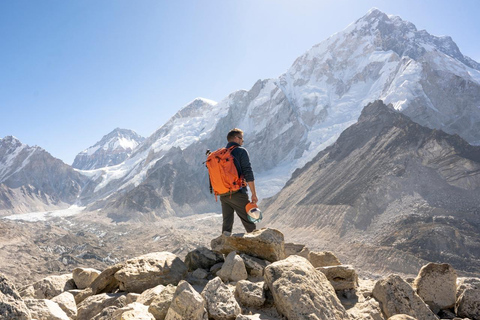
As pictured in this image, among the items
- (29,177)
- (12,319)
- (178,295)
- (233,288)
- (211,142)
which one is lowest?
(233,288)

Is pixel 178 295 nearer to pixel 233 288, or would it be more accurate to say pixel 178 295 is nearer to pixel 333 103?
pixel 233 288

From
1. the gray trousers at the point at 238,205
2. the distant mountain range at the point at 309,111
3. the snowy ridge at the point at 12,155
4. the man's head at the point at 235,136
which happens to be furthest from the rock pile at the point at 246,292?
the snowy ridge at the point at 12,155

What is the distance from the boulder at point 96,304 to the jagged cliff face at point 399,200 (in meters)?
28.7

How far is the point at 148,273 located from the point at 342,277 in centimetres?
256

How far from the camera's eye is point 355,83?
398 ft

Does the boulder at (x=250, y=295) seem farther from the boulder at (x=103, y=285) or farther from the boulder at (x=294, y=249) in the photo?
the boulder at (x=294, y=249)

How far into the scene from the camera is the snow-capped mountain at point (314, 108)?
83250 millimetres

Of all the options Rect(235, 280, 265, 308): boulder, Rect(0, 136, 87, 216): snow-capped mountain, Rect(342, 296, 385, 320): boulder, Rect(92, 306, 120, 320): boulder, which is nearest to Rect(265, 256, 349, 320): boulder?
Rect(235, 280, 265, 308): boulder

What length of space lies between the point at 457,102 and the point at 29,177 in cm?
19657

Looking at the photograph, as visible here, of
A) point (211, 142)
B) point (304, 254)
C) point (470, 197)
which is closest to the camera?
point (304, 254)

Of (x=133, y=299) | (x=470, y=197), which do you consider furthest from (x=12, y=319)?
(x=470, y=197)

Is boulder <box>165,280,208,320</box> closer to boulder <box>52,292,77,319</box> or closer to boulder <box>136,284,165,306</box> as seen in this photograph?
boulder <box>136,284,165,306</box>

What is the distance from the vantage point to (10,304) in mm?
2184

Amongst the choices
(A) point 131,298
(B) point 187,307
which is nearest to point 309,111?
(A) point 131,298
